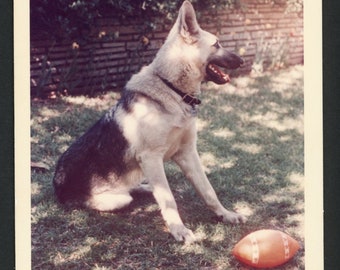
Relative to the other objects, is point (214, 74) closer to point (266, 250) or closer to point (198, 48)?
point (198, 48)

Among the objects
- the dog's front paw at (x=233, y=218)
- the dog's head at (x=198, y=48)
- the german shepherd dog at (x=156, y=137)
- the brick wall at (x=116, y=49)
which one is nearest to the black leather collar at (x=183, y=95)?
the german shepherd dog at (x=156, y=137)

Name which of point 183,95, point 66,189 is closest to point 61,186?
point 66,189

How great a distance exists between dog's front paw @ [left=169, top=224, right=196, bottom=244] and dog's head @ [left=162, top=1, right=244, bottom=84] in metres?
1.07

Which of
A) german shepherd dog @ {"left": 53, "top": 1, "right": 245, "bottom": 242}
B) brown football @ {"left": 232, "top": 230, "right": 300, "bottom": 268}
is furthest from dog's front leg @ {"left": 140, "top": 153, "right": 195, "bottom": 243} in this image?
Answer: brown football @ {"left": 232, "top": 230, "right": 300, "bottom": 268}

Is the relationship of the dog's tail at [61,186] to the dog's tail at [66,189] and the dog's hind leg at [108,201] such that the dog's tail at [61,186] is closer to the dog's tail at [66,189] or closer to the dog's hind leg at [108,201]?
the dog's tail at [66,189]

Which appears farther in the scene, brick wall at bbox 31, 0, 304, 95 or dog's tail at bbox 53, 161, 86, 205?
brick wall at bbox 31, 0, 304, 95

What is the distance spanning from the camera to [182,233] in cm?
299

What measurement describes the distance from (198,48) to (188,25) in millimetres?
179

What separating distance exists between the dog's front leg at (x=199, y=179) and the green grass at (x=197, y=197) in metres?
0.10

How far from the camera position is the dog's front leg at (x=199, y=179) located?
3.26 m

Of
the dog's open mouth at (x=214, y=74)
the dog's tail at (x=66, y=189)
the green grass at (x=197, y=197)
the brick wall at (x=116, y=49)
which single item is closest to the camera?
the green grass at (x=197, y=197)

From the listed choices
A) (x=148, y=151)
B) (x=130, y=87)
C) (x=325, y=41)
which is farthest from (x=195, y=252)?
(x=325, y=41)

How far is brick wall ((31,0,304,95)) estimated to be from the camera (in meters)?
4.54

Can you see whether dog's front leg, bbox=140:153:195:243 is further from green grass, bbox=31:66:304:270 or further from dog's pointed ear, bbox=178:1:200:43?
dog's pointed ear, bbox=178:1:200:43
